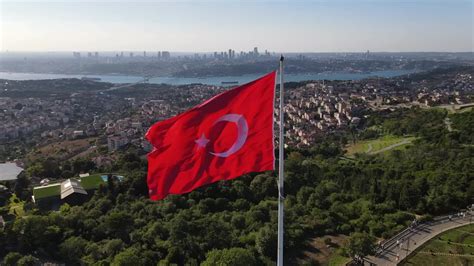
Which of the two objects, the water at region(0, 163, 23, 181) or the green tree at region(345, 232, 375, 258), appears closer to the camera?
the green tree at region(345, 232, 375, 258)

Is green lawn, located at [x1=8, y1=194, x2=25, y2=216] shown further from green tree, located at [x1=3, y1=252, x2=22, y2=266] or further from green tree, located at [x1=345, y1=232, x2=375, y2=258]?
green tree, located at [x1=345, y1=232, x2=375, y2=258]

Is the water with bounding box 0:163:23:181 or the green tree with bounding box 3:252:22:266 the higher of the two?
the green tree with bounding box 3:252:22:266

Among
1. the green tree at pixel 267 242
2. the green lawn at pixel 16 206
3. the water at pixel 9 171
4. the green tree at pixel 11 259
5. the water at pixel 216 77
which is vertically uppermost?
the water at pixel 216 77

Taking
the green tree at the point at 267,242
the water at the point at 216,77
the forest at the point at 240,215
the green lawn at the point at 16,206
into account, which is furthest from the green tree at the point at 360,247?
the water at the point at 216,77

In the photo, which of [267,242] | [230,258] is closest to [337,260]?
[267,242]

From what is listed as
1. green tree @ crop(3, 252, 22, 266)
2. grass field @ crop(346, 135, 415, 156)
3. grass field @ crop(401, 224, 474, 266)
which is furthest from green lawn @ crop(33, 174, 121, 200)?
grass field @ crop(346, 135, 415, 156)

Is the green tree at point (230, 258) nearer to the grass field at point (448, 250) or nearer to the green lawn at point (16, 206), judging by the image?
the grass field at point (448, 250)

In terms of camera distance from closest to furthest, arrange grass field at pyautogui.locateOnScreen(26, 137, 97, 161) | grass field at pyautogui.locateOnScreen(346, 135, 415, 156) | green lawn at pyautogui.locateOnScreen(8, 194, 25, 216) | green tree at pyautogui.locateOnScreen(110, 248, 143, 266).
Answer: green tree at pyautogui.locateOnScreen(110, 248, 143, 266)
green lawn at pyautogui.locateOnScreen(8, 194, 25, 216)
grass field at pyautogui.locateOnScreen(346, 135, 415, 156)
grass field at pyautogui.locateOnScreen(26, 137, 97, 161)
